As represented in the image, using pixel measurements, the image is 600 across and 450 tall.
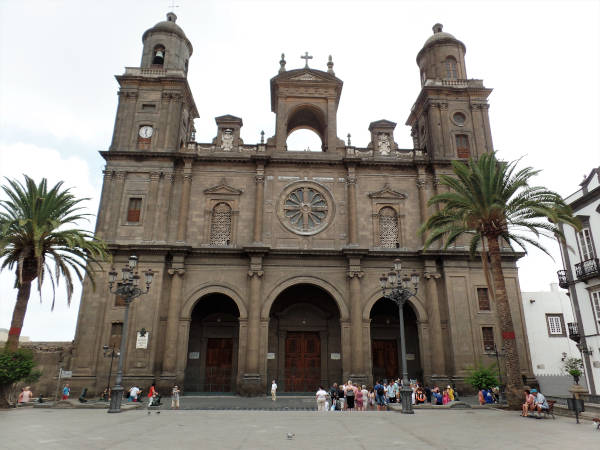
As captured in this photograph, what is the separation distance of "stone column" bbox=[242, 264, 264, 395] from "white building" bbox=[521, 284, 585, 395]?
79.2ft

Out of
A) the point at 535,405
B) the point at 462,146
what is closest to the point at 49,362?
the point at 535,405

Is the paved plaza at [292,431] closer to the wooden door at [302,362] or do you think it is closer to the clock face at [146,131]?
the wooden door at [302,362]

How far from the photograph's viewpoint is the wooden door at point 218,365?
28688 mm

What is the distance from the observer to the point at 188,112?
3525 cm

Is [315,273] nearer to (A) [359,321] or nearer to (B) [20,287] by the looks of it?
(A) [359,321]

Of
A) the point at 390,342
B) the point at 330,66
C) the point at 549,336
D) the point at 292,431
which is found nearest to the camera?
the point at 292,431

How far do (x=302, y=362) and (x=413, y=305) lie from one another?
27.9ft

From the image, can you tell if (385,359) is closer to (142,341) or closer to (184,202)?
(142,341)

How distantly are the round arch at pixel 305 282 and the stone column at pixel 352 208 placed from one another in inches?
131

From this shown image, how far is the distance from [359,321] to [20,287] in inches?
754

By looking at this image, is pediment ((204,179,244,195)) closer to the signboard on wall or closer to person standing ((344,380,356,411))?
the signboard on wall

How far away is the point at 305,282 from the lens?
28.2 metres

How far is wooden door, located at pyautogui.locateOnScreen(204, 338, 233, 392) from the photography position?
28688mm

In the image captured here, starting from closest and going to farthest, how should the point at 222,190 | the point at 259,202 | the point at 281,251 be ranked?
the point at 281,251 → the point at 259,202 → the point at 222,190
